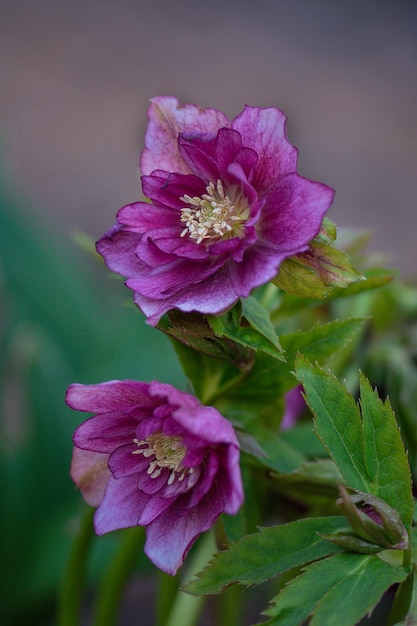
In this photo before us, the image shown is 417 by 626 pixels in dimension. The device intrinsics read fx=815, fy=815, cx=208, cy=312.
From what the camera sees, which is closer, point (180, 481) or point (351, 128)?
point (180, 481)

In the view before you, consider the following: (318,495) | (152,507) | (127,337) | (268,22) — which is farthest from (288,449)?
(268,22)

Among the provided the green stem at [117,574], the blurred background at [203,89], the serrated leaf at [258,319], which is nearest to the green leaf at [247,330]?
the serrated leaf at [258,319]

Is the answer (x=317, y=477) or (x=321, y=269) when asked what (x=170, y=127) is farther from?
(x=317, y=477)

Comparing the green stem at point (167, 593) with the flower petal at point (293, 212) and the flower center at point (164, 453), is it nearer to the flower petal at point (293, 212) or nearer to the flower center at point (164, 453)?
the flower center at point (164, 453)

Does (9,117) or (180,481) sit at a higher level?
(9,117)

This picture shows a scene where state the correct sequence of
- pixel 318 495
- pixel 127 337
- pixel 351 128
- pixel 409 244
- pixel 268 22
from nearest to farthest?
pixel 318 495
pixel 127 337
pixel 409 244
pixel 351 128
pixel 268 22

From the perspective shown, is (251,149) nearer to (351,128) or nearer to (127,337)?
(127,337)

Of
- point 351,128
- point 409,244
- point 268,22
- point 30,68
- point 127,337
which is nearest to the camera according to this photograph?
point 127,337
